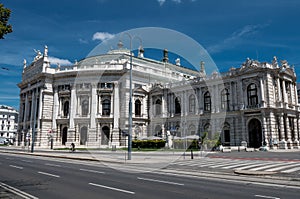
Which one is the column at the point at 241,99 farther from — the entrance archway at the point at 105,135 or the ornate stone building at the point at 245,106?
the entrance archway at the point at 105,135

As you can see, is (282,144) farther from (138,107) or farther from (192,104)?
(138,107)

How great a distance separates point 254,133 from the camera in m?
45.9

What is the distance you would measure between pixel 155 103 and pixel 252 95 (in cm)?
2332

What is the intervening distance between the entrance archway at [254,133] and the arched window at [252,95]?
3.27m

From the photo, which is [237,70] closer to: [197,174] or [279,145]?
[279,145]

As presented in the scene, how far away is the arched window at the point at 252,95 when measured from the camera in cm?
4553

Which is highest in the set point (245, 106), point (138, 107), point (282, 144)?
point (138, 107)

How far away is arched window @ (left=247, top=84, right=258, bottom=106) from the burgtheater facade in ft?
0.56

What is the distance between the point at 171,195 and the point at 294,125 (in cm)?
4676

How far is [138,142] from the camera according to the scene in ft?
158

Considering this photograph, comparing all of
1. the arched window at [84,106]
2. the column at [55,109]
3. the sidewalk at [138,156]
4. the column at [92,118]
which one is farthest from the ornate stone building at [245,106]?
the column at [55,109]

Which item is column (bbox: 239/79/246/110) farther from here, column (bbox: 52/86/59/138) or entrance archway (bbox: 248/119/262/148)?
column (bbox: 52/86/59/138)

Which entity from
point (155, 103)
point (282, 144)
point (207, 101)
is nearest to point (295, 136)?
point (282, 144)

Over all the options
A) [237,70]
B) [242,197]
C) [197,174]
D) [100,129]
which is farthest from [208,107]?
[242,197]
